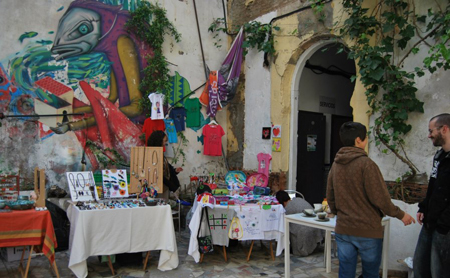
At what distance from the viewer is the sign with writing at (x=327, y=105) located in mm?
8297

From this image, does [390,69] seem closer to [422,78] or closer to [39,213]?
[422,78]

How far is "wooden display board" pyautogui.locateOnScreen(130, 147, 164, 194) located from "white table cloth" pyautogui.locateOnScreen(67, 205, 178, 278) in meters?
0.96

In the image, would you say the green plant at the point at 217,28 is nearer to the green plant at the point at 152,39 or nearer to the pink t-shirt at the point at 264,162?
the green plant at the point at 152,39

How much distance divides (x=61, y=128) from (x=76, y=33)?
5.71ft

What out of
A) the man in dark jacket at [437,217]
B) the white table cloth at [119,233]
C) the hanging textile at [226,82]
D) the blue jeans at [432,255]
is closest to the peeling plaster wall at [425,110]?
the man in dark jacket at [437,217]

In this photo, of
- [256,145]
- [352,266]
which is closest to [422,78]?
[352,266]

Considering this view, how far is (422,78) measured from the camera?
468 cm

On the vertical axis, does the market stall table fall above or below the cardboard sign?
below

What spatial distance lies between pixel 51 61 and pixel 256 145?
416 centimetres

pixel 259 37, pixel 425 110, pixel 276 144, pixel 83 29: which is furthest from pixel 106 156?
pixel 425 110

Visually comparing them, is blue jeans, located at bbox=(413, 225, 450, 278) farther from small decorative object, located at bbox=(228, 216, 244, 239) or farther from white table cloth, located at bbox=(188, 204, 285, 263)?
small decorative object, located at bbox=(228, 216, 244, 239)

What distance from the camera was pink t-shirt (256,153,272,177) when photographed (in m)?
7.20

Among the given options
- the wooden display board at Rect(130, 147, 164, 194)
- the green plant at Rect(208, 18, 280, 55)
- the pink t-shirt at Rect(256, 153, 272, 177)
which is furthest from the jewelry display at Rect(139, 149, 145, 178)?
the green plant at Rect(208, 18, 280, 55)

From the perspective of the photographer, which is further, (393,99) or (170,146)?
(170,146)
